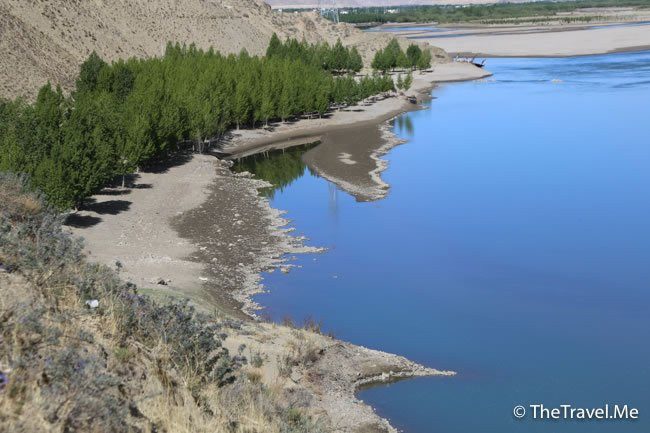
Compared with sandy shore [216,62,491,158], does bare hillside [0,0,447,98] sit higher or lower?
higher

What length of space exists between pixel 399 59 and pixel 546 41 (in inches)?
2276

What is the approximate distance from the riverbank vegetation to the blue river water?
25.7 feet

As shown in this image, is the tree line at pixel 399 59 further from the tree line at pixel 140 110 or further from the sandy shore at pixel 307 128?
the tree line at pixel 140 110

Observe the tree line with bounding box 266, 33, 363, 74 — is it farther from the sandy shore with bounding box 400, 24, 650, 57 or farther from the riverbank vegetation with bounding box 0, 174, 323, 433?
the riverbank vegetation with bounding box 0, 174, 323, 433

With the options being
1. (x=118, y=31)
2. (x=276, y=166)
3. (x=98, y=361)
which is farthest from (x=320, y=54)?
(x=98, y=361)

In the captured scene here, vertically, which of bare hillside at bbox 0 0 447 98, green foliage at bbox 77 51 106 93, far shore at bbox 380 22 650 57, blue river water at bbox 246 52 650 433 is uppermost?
bare hillside at bbox 0 0 447 98

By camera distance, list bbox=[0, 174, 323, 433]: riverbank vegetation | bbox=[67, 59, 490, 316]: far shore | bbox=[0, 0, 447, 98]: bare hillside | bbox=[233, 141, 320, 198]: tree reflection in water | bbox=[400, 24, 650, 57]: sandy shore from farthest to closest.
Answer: bbox=[400, 24, 650, 57]: sandy shore, bbox=[0, 0, 447, 98]: bare hillside, bbox=[233, 141, 320, 198]: tree reflection in water, bbox=[67, 59, 490, 316]: far shore, bbox=[0, 174, 323, 433]: riverbank vegetation

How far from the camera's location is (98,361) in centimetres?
1027

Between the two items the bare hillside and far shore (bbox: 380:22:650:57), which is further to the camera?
far shore (bbox: 380:22:650:57)

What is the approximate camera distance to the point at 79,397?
29.0 feet

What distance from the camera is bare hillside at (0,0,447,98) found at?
6925 centimetres

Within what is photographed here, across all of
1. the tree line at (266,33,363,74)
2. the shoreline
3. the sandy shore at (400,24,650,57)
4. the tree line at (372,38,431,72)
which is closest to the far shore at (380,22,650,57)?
the sandy shore at (400,24,650,57)

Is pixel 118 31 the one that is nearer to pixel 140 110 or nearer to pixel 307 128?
pixel 307 128

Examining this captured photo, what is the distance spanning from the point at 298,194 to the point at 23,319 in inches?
1490
